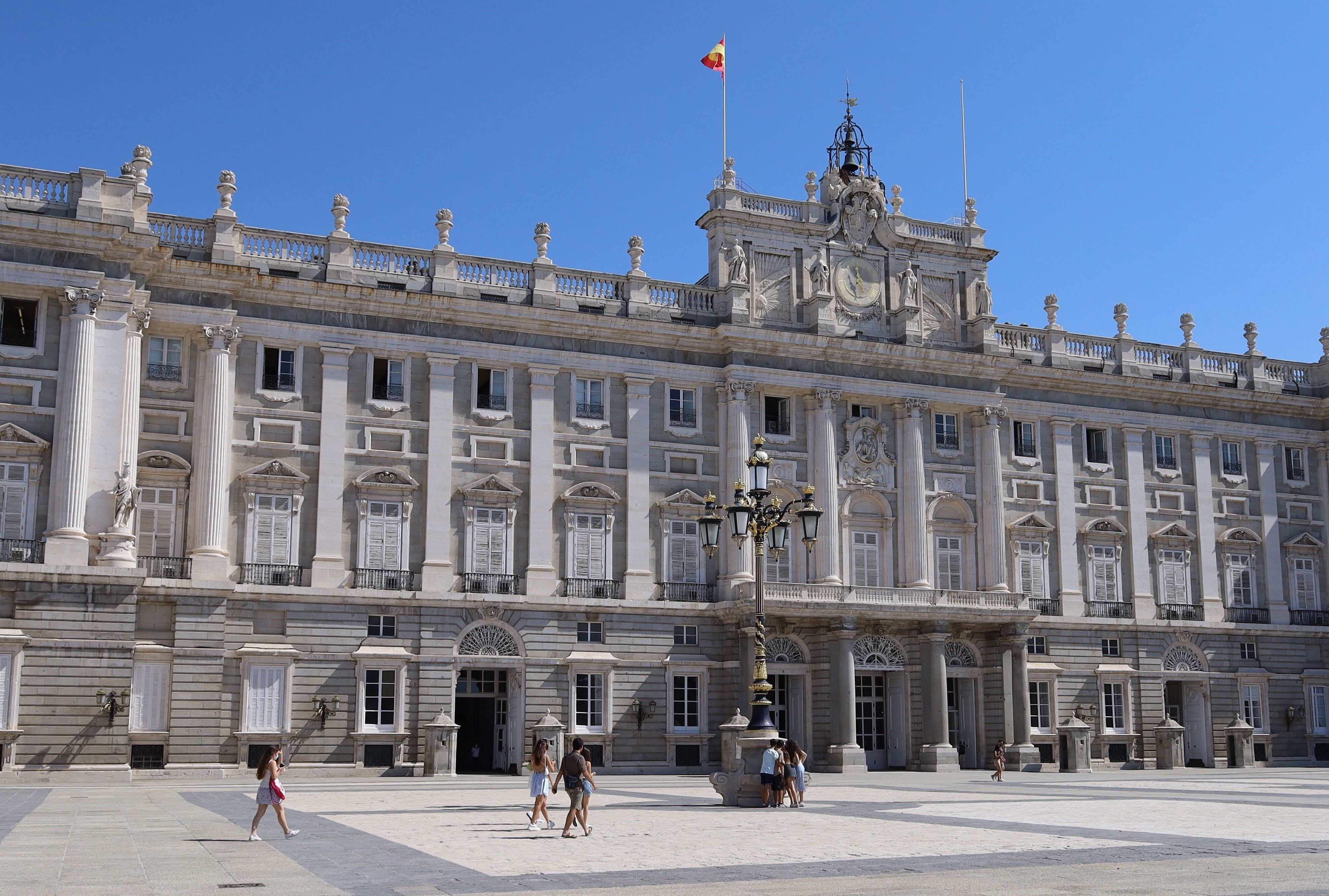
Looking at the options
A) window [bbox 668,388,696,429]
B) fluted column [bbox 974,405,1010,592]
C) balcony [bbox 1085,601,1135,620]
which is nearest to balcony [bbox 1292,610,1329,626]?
balcony [bbox 1085,601,1135,620]

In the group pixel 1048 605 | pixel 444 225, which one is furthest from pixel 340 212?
pixel 1048 605

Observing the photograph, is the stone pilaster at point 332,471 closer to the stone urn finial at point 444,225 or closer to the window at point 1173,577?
the stone urn finial at point 444,225

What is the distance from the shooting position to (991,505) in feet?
157

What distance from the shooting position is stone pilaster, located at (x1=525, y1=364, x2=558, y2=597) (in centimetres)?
4191

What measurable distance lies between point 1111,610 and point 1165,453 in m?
6.69

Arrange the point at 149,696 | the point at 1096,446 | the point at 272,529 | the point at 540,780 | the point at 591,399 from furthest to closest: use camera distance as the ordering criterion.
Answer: the point at 1096,446, the point at 591,399, the point at 272,529, the point at 149,696, the point at 540,780

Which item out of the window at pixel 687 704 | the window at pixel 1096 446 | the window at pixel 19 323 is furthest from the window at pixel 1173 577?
the window at pixel 19 323

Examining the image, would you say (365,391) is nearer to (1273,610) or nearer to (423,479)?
(423,479)

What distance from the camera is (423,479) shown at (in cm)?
4125

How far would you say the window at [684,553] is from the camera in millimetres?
Answer: 43844

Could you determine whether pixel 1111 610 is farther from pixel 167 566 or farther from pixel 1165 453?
pixel 167 566

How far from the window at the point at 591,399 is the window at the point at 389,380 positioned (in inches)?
218

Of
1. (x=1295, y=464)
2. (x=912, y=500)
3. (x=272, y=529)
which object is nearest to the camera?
(x=272, y=529)

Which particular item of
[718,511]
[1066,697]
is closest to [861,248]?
[718,511]
